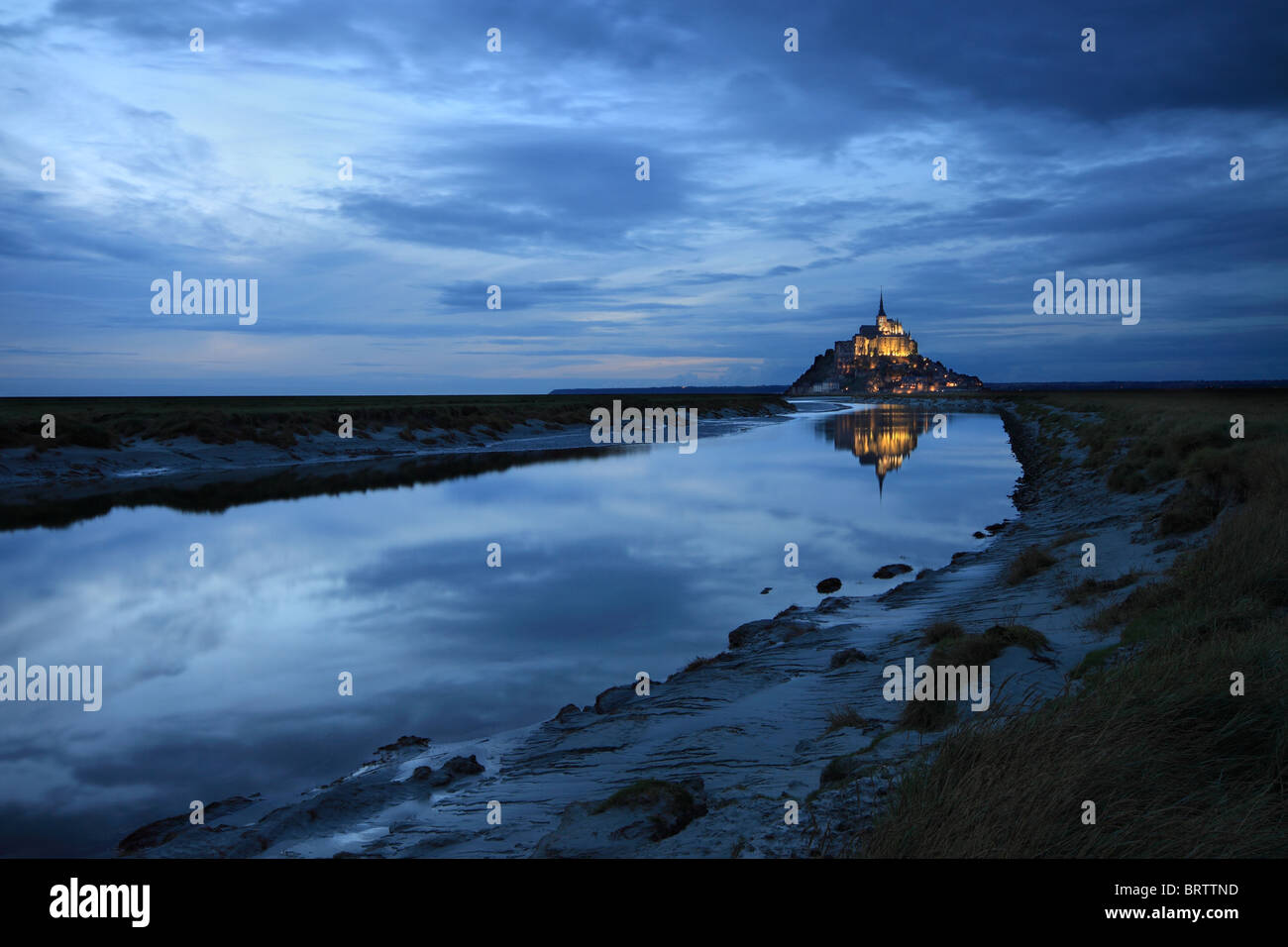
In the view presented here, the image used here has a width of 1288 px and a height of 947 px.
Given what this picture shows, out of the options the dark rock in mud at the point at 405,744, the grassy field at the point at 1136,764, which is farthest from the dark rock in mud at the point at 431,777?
the grassy field at the point at 1136,764

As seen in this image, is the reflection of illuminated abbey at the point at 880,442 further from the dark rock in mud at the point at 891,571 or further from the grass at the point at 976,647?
the grass at the point at 976,647

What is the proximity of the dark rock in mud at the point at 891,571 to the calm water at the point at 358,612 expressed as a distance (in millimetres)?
480

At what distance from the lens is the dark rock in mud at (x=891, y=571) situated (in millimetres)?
15742

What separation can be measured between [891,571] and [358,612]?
35.1 ft

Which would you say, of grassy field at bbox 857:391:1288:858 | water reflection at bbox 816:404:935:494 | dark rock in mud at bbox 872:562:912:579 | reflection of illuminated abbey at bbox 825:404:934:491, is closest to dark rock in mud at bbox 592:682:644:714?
grassy field at bbox 857:391:1288:858

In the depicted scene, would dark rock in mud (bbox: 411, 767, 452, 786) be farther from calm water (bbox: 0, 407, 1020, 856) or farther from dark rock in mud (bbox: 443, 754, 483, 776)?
calm water (bbox: 0, 407, 1020, 856)

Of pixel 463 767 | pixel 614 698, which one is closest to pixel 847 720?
pixel 614 698

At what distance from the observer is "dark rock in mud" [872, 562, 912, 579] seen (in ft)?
51.6

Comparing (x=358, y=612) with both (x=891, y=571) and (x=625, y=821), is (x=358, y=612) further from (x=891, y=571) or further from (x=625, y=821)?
(x=891, y=571)

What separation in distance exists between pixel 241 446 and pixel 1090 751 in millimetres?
42575

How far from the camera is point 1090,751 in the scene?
14.3 feet

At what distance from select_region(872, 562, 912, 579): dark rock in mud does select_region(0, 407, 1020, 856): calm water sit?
1.57 feet
